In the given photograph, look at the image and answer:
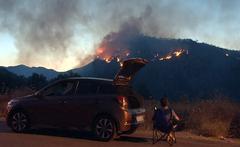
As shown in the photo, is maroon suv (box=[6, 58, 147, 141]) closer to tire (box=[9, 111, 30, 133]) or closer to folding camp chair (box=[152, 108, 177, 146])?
tire (box=[9, 111, 30, 133])

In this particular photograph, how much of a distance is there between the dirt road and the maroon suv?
1.14ft

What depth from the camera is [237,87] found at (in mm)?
73875

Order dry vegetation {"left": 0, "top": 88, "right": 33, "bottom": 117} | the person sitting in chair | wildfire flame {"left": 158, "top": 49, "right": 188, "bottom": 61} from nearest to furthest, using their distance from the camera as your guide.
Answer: the person sitting in chair < dry vegetation {"left": 0, "top": 88, "right": 33, "bottom": 117} < wildfire flame {"left": 158, "top": 49, "right": 188, "bottom": 61}

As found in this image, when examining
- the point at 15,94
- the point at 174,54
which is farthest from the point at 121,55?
the point at 15,94

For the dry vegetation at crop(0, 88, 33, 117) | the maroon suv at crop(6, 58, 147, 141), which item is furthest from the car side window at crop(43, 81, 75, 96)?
the dry vegetation at crop(0, 88, 33, 117)

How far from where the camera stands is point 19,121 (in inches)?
669

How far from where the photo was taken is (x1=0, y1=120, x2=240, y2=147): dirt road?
585 inches

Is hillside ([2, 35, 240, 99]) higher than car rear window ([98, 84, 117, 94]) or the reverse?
higher

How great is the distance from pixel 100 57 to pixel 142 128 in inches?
2778

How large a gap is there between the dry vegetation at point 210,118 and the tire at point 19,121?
461 centimetres

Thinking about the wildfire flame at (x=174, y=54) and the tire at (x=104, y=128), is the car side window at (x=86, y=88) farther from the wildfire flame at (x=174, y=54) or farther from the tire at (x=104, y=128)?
the wildfire flame at (x=174, y=54)

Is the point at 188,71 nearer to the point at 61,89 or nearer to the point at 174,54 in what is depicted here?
the point at 174,54

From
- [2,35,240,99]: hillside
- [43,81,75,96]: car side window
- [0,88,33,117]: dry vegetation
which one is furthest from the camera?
[2,35,240,99]: hillside

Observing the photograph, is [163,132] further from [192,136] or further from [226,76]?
[226,76]
